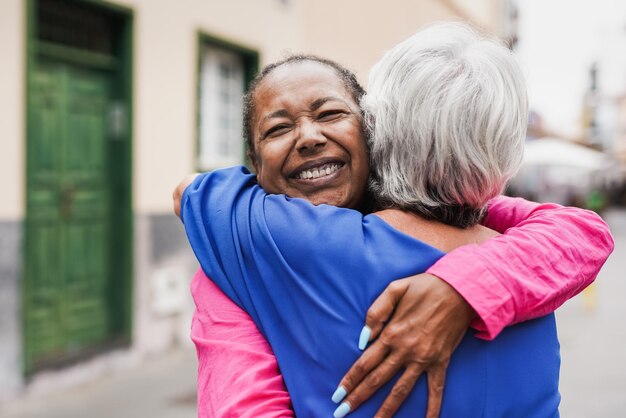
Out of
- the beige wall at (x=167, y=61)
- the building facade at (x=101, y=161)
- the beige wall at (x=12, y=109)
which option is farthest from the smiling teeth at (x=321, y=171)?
the beige wall at (x=12, y=109)

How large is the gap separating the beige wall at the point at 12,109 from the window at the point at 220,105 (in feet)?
7.28

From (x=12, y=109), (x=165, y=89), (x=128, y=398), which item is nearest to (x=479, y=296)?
(x=12, y=109)

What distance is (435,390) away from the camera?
133 cm

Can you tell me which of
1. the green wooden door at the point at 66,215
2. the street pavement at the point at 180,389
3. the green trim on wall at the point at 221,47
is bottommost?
the street pavement at the point at 180,389

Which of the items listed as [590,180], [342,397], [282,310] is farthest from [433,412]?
[590,180]

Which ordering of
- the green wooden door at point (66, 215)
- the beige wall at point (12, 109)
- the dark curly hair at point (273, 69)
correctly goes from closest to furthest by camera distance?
the dark curly hair at point (273, 69) → the beige wall at point (12, 109) → the green wooden door at point (66, 215)

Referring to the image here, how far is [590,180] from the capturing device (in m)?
35.2

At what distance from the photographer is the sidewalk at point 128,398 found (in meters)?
4.93

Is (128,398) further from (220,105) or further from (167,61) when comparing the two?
(220,105)

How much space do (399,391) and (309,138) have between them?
61 centimetres

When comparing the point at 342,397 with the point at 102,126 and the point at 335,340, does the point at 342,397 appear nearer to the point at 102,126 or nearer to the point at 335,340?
the point at 335,340

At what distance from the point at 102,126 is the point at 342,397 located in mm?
5045

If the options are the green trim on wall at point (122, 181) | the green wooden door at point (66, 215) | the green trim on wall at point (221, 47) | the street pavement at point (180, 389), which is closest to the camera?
the street pavement at point (180, 389)

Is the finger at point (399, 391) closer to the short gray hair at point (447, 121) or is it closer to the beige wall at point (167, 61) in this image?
the short gray hair at point (447, 121)
